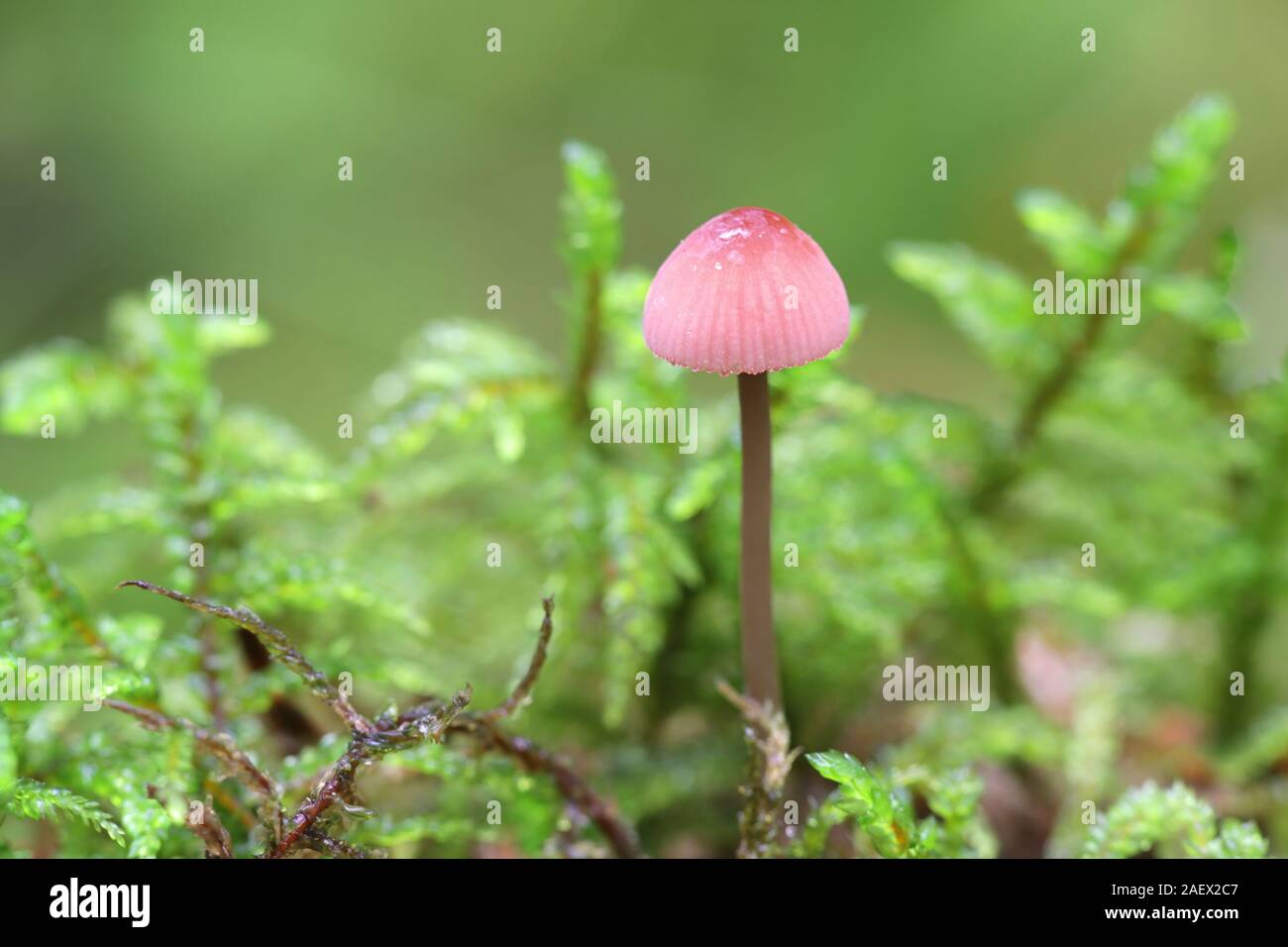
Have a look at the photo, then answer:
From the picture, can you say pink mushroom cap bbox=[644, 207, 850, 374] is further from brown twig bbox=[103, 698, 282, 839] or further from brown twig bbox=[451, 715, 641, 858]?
brown twig bbox=[103, 698, 282, 839]

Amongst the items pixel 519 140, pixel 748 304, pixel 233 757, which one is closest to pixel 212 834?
pixel 233 757

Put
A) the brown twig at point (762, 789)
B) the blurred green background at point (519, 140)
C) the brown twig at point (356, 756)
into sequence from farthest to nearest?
the blurred green background at point (519, 140) < the brown twig at point (762, 789) < the brown twig at point (356, 756)

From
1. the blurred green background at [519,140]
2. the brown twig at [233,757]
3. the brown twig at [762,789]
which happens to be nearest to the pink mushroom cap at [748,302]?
the brown twig at [762,789]

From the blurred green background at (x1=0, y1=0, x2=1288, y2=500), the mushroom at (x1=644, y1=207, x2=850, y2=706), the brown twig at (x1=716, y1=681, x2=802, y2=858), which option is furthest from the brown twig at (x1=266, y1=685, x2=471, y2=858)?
the blurred green background at (x1=0, y1=0, x2=1288, y2=500)

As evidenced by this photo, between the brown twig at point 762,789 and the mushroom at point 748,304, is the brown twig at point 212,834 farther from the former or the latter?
the mushroom at point 748,304

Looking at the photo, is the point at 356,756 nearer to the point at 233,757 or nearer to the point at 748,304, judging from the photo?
the point at 233,757

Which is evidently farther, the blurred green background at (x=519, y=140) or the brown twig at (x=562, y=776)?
the blurred green background at (x=519, y=140)
